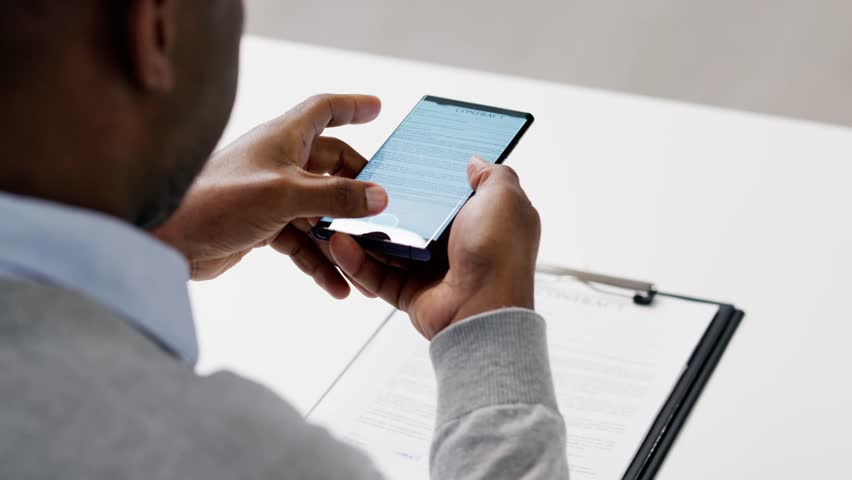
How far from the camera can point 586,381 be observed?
0.98m

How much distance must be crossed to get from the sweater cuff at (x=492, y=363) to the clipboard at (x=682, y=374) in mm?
193

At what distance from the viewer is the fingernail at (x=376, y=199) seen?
90cm

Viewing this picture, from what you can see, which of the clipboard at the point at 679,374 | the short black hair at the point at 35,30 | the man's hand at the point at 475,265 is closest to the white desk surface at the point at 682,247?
the clipboard at the point at 679,374

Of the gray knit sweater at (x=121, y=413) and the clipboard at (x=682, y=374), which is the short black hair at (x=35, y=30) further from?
the clipboard at (x=682, y=374)

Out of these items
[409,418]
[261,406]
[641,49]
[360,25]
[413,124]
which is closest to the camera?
[261,406]

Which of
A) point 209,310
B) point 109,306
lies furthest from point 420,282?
point 109,306

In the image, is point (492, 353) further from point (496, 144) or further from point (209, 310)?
point (209, 310)

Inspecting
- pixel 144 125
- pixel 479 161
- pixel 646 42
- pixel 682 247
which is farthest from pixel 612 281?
pixel 646 42

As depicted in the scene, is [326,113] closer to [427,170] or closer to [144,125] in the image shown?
[427,170]

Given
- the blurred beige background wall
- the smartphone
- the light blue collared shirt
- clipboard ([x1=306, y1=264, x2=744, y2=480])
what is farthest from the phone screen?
the blurred beige background wall

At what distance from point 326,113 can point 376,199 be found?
0.16m

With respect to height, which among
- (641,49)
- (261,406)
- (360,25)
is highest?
(261,406)

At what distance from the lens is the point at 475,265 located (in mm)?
827

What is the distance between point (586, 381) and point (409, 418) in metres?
0.16
